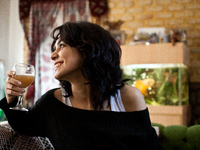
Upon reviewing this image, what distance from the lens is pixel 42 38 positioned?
4.44m

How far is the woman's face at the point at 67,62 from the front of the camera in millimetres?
965

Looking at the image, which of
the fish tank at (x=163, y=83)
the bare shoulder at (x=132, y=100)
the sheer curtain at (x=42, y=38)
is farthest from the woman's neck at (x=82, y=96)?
the sheer curtain at (x=42, y=38)

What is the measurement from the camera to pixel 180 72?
3105 millimetres

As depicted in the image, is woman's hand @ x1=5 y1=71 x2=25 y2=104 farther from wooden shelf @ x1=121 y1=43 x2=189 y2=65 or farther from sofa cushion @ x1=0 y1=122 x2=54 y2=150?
wooden shelf @ x1=121 y1=43 x2=189 y2=65

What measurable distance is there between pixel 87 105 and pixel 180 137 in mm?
621

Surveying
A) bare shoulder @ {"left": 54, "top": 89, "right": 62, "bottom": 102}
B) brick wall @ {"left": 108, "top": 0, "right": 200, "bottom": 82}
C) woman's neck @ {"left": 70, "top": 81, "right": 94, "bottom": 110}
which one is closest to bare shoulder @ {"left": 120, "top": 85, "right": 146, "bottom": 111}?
woman's neck @ {"left": 70, "top": 81, "right": 94, "bottom": 110}

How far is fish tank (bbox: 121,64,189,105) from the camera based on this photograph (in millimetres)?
3094

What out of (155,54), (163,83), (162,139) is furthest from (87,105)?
(155,54)

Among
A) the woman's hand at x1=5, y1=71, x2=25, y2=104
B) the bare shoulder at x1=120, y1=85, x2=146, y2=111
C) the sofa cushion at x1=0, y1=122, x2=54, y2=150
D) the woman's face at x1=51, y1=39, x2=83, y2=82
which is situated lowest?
the sofa cushion at x1=0, y1=122, x2=54, y2=150

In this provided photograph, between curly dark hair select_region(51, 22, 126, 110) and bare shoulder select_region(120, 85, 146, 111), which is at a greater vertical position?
curly dark hair select_region(51, 22, 126, 110)

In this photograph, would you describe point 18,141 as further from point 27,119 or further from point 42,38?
point 42,38

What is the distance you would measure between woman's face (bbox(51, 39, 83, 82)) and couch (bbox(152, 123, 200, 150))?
2.29ft

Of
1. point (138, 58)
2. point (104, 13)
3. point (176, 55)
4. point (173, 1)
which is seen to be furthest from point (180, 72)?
point (104, 13)

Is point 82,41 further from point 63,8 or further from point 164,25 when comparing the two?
point 63,8
